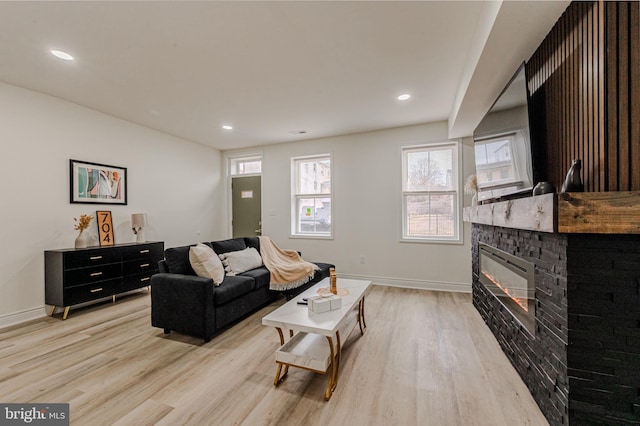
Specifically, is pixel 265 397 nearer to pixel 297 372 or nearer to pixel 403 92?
pixel 297 372

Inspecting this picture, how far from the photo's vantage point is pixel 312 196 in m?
5.09

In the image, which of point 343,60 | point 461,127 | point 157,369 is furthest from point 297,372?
point 461,127

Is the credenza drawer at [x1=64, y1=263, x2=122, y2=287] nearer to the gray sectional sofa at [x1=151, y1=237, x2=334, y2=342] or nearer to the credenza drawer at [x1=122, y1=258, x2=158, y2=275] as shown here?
the credenza drawer at [x1=122, y1=258, x2=158, y2=275]

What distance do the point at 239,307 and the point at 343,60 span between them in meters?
2.70

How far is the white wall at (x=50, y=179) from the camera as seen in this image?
288 centimetres

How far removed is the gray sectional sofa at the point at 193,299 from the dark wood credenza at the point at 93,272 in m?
1.19

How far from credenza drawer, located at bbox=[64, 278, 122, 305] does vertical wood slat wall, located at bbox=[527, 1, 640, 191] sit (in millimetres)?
4629

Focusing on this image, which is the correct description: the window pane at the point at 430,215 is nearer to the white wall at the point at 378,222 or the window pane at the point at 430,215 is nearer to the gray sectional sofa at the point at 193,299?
the white wall at the point at 378,222

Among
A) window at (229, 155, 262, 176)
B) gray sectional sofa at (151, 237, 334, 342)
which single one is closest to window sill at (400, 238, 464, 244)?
gray sectional sofa at (151, 237, 334, 342)

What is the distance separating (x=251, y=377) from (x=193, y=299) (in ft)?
3.15

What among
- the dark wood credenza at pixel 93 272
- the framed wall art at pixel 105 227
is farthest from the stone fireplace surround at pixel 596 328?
the framed wall art at pixel 105 227

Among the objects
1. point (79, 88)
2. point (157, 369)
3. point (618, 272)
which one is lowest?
point (157, 369)

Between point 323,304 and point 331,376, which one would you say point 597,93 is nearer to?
point 323,304

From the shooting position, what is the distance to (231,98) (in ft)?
10.7
